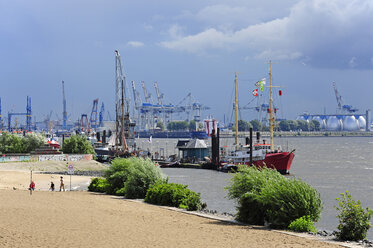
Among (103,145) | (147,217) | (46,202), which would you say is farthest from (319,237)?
(103,145)

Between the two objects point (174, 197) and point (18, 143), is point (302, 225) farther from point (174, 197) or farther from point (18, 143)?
point (18, 143)

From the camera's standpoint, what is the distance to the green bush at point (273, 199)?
74.1 ft

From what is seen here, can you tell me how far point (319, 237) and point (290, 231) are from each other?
1.65 metres

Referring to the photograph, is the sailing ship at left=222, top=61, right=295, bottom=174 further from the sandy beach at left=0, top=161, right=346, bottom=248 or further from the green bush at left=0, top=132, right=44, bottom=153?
the sandy beach at left=0, top=161, right=346, bottom=248

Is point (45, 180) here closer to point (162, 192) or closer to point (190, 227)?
point (162, 192)

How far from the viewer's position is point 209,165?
3346 inches

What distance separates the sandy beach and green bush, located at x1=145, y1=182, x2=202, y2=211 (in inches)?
58.8

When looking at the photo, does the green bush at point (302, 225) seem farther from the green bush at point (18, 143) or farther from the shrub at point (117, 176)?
the green bush at point (18, 143)

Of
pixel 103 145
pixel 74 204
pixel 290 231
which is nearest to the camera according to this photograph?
pixel 290 231

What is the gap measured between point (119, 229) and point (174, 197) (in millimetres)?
9591

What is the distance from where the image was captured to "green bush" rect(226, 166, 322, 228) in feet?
74.1

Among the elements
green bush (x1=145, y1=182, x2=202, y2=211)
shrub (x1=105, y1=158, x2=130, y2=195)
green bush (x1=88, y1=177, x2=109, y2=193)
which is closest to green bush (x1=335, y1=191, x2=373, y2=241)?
green bush (x1=145, y1=182, x2=202, y2=211)

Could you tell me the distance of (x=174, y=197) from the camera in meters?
31.2

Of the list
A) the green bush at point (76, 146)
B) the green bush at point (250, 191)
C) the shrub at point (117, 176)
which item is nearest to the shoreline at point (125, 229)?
the green bush at point (250, 191)
